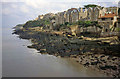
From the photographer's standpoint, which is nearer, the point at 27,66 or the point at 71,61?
the point at 27,66

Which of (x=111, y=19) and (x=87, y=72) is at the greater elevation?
(x=111, y=19)

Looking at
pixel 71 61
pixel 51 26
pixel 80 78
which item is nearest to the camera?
pixel 80 78

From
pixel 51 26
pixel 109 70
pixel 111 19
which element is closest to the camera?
pixel 109 70

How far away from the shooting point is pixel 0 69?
13.3 metres

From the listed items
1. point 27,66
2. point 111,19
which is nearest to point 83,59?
point 27,66

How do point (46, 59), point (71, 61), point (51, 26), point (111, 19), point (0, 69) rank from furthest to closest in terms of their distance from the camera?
point (51, 26) < point (111, 19) < point (46, 59) < point (71, 61) < point (0, 69)

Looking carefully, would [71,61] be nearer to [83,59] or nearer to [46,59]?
[83,59]

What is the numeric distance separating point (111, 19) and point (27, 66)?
20.0 meters

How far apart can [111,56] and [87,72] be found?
18.1 feet

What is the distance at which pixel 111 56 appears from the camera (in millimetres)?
15719

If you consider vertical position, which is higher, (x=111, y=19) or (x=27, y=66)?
(x=111, y=19)

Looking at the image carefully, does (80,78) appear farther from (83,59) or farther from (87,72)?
(83,59)

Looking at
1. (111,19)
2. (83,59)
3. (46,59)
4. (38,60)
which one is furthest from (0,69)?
(111,19)

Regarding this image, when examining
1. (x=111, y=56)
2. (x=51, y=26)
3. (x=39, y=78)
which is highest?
(x=51, y=26)
